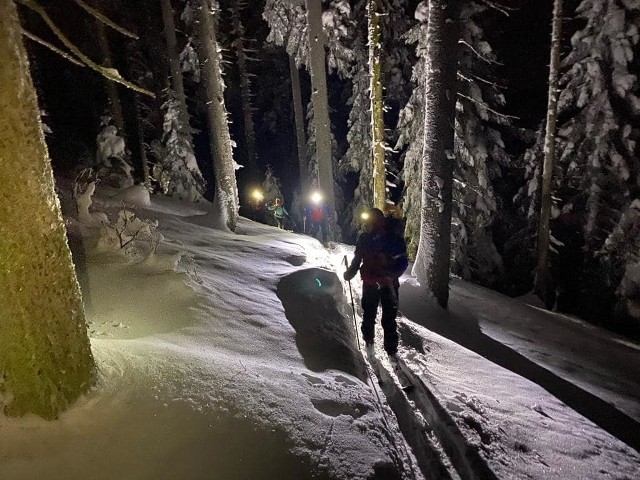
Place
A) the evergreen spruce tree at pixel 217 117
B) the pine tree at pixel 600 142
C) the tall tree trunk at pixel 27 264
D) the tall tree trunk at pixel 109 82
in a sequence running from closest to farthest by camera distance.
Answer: the tall tree trunk at pixel 27 264, the evergreen spruce tree at pixel 217 117, the pine tree at pixel 600 142, the tall tree trunk at pixel 109 82

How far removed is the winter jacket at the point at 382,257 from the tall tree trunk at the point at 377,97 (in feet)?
21.9

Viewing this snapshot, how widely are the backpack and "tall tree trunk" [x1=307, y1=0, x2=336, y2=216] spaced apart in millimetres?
805

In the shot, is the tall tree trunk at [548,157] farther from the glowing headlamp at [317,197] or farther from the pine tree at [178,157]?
the pine tree at [178,157]

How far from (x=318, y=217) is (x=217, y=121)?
6.24m

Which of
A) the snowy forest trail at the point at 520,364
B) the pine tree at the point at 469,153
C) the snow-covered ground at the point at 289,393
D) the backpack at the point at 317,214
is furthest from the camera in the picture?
the backpack at the point at 317,214

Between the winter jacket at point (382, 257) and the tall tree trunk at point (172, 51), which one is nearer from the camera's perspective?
the winter jacket at point (382, 257)

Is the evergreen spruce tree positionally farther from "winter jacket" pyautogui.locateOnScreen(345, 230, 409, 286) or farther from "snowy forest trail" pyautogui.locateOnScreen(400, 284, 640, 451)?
"winter jacket" pyautogui.locateOnScreen(345, 230, 409, 286)

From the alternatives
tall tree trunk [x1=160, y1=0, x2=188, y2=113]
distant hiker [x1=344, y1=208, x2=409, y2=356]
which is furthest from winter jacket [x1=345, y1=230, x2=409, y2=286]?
tall tree trunk [x1=160, y1=0, x2=188, y2=113]

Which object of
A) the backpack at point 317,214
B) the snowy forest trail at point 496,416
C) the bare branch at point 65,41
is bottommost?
the snowy forest trail at point 496,416

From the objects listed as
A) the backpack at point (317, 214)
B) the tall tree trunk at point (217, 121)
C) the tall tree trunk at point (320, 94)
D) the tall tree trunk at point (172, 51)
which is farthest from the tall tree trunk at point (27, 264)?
the tall tree trunk at point (172, 51)

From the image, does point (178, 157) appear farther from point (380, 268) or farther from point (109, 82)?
point (380, 268)

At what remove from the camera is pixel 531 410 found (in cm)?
576

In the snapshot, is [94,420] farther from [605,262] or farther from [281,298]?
[605,262]

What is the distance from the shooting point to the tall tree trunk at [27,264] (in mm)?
3025
